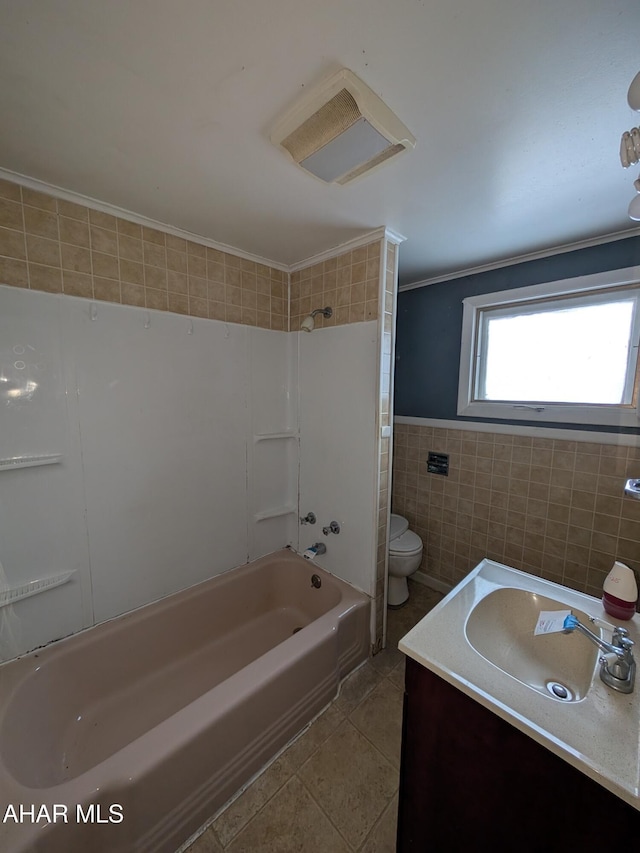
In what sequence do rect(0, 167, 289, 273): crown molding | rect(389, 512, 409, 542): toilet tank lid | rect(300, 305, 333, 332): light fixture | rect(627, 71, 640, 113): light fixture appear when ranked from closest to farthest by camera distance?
rect(627, 71, 640, 113): light fixture → rect(0, 167, 289, 273): crown molding → rect(300, 305, 333, 332): light fixture → rect(389, 512, 409, 542): toilet tank lid

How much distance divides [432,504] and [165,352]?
202 centimetres

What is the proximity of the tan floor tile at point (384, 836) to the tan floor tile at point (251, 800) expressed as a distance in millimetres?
347

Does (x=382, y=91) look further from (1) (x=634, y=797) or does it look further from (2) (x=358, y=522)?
(2) (x=358, y=522)

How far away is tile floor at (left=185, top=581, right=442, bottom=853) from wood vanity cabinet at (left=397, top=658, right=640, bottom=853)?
27 cm

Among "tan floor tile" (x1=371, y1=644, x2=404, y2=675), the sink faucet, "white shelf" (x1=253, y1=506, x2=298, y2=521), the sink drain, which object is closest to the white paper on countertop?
the sink faucet

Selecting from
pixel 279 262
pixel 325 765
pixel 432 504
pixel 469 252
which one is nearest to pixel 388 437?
pixel 432 504

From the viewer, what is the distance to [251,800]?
1.21 metres

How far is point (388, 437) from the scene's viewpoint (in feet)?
5.89

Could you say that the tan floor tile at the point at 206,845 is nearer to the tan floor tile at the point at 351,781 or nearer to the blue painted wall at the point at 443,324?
the tan floor tile at the point at 351,781

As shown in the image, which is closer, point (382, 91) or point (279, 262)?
point (382, 91)

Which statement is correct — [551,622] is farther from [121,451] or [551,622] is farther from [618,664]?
[121,451]

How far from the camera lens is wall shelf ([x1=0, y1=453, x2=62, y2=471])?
4.14 feet

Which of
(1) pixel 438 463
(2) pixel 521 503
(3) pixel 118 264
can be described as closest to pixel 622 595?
(2) pixel 521 503

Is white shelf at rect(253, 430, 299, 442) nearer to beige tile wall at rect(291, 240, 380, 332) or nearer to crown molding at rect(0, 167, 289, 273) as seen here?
beige tile wall at rect(291, 240, 380, 332)
